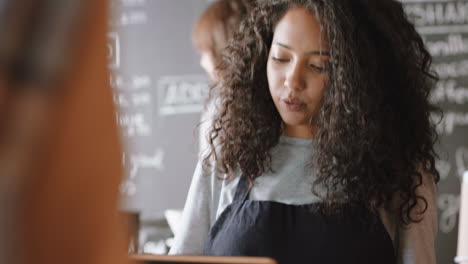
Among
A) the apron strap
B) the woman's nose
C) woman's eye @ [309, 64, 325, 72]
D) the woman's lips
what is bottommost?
the apron strap

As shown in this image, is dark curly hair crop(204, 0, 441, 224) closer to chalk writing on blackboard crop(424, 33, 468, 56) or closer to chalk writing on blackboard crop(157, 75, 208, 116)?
chalk writing on blackboard crop(424, 33, 468, 56)

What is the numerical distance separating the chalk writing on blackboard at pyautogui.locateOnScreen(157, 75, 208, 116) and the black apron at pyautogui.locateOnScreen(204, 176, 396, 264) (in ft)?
8.01

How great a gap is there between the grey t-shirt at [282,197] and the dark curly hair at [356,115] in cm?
2

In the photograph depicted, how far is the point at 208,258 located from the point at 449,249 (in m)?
2.83

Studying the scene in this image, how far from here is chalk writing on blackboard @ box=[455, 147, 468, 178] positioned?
348 cm

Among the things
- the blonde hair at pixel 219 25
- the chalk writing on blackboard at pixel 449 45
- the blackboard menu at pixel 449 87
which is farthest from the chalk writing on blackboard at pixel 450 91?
the blonde hair at pixel 219 25

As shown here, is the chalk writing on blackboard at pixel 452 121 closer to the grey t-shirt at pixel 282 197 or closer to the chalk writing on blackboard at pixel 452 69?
the chalk writing on blackboard at pixel 452 69

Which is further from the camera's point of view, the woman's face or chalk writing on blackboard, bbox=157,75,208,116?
chalk writing on blackboard, bbox=157,75,208,116

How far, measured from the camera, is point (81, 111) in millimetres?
335

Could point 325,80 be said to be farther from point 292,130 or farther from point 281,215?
point 281,215

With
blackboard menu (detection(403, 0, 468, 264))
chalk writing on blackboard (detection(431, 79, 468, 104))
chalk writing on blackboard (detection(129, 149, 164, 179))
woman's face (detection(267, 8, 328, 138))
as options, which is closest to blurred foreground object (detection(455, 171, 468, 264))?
woman's face (detection(267, 8, 328, 138))

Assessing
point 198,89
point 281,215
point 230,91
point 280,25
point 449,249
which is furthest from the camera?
point 198,89

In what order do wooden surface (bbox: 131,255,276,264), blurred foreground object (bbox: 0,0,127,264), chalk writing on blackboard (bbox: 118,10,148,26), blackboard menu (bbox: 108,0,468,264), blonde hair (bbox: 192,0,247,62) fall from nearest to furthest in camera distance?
blurred foreground object (bbox: 0,0,127,264) → wooden surface (bbox: 131,255,276,264) → blonde hair (bbox: 192,0,247,62) → blackboard menu (bbox: 108,0,468,264) → chalk writing on blackboard (bbox: 118,10,148,26)

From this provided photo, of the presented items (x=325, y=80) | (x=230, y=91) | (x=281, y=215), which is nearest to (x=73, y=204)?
(x=281, y=215)
